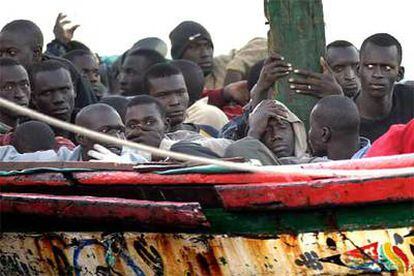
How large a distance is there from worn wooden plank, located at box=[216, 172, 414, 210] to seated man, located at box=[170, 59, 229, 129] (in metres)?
3.61

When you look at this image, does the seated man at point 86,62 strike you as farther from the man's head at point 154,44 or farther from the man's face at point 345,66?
the man's face at point 345,66

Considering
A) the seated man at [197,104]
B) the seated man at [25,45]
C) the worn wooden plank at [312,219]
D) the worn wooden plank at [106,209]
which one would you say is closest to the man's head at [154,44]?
the seated man at [197,104]

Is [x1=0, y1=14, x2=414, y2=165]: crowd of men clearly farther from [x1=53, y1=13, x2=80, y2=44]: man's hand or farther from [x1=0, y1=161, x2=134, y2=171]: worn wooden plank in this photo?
[x1=53, y1=13, x2=80, y2=44]: man's hand

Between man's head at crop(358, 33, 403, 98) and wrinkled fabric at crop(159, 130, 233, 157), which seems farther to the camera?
man's head at crop(358, 33, 403, 98)

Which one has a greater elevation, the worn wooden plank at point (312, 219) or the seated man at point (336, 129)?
the seated man at point (336, 129)

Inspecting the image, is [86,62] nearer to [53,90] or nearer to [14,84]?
[53,90]

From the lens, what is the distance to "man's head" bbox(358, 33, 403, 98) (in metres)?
9.57

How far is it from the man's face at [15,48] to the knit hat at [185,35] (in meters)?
1.87

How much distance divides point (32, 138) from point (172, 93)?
136cm

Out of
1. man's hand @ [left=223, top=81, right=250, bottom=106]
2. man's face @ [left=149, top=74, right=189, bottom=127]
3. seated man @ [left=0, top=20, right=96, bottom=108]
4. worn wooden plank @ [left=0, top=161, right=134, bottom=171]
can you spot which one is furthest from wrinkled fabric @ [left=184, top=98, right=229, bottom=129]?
worn wooden plank @ [left=0, top=161, right=134, bottom=171]

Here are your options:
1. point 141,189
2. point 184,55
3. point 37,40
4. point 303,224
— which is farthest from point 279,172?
point 184,55

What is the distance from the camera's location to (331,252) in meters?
6.86

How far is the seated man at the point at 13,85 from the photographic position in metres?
9.70

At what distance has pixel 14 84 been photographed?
9.70m
